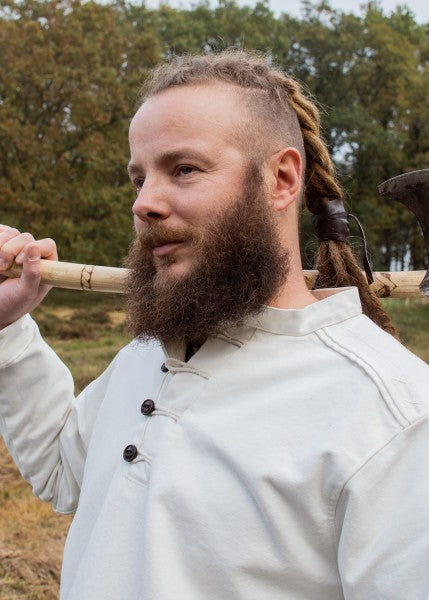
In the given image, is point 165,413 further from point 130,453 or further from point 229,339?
point 229,339

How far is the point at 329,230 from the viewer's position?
209cm

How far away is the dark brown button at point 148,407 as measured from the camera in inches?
67.6

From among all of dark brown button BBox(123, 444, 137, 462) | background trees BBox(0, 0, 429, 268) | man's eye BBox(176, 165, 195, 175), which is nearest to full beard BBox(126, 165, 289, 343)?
man's eye BBox(176, 165, 195, 175)

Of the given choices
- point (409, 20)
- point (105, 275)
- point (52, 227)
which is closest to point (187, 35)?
point (409, 20)

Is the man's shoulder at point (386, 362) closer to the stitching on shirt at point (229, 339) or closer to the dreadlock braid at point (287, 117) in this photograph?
the stitching on shirt at point (229, 339)

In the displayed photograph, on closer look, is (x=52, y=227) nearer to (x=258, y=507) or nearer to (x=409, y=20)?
(x=258, y=507)

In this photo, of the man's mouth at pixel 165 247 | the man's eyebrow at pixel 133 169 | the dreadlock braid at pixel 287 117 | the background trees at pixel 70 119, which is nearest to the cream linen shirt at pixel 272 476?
the man's mouth at pixel 165 247

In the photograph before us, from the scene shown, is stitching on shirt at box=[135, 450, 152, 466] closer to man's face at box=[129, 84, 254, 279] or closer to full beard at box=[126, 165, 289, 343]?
full beard at box=[126, 165, 289, 343]

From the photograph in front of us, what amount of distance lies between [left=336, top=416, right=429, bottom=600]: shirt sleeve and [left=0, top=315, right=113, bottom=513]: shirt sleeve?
38.3 inches

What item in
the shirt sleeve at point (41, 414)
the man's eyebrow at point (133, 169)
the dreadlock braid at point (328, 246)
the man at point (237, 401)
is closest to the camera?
the man at point (237, 401)

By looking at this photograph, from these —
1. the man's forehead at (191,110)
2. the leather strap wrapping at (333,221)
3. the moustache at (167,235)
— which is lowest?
the moustache at (167,235)

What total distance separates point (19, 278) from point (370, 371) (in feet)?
3.93

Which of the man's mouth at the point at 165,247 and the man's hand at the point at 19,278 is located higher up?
the man's mouth at the point at 165,247

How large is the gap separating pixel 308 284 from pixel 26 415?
3.05ft
